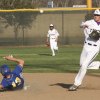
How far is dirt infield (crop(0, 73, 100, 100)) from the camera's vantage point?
923 centimetres

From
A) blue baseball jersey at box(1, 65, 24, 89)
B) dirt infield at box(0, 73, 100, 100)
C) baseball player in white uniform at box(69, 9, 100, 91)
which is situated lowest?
dirt infield at box(0, 73, 100, 100)

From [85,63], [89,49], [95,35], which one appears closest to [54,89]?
[85,63]

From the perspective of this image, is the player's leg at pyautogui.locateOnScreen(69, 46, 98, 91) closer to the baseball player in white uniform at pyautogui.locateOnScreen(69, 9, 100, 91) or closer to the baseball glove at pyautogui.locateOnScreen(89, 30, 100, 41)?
the baseball player in white uniform at pyautogui.locateOnScreen(69, 9, 100, 91)

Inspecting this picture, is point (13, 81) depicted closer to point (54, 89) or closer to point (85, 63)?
point (54, 89)

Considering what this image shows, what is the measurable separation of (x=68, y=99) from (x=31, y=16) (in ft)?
75.6

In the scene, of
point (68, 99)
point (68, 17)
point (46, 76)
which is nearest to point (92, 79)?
point (46, 76)

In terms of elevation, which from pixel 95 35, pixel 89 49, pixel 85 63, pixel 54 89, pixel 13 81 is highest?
pixel 95 35

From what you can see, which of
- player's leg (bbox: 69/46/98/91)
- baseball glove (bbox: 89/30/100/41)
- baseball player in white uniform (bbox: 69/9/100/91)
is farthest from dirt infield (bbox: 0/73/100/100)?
baseball glove (bbox: 89/30/100/41)

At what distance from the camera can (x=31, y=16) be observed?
31688 millimetres

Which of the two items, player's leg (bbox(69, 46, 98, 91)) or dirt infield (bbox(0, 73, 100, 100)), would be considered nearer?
dirt infield (bbox(0, 73, 100, 100))

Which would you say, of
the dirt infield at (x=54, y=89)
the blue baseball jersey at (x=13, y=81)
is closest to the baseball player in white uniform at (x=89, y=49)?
the dirt infield at (x=54, y=89)

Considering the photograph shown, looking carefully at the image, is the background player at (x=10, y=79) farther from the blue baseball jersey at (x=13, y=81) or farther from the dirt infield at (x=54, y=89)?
the dirt infield at (x=54, y=89)

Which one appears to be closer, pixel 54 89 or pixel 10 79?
pixel 10 79

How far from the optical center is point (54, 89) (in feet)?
33.9
